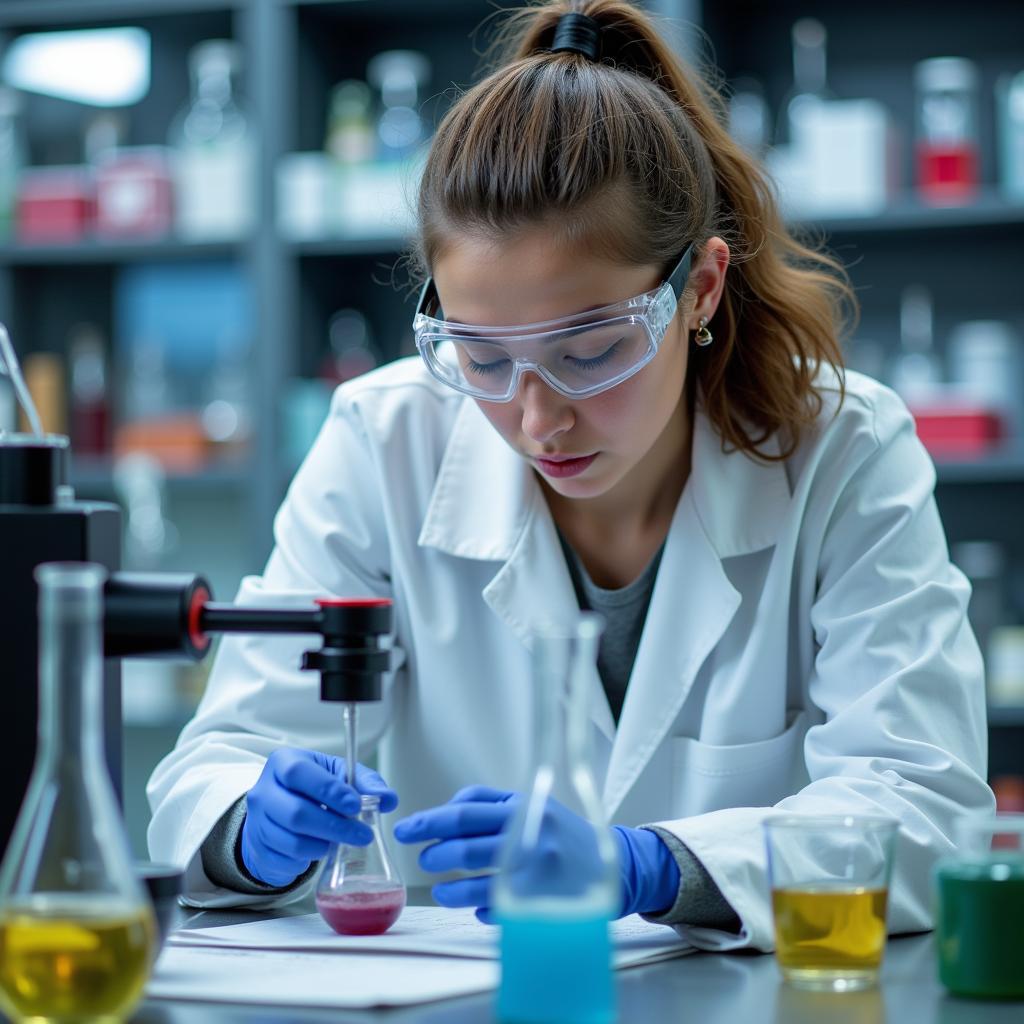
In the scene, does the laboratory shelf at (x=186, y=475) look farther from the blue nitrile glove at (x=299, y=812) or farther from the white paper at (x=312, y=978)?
the white paper at (x=312, y=978)

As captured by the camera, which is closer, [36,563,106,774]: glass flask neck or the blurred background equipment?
[36,563,106,774]: glass flask neck

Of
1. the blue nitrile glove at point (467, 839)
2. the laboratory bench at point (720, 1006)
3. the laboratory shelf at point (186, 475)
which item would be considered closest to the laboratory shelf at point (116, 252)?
the laboratory shelf at point (186, 475)

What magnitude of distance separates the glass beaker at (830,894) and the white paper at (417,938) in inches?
5.2

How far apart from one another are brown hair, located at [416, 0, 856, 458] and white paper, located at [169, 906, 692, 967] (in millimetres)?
620

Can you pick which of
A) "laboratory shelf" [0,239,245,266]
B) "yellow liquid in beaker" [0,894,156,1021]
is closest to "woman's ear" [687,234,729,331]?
"yellow liquid in beaker" [0,894,156,1021]

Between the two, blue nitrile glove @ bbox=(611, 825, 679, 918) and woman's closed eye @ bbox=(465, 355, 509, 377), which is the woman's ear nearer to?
woman's closed eye @ bbox=(465, 355, 509, 377)

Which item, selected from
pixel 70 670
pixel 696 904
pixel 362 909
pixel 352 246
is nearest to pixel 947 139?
pixel 352 246

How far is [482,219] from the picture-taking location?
1417 mm

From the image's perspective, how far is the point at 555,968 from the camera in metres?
0.81

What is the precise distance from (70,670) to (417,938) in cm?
44

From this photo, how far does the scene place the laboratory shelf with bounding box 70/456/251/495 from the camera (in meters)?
3.46

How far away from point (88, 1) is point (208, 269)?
68cm

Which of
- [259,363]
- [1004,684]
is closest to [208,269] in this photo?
[259,363]

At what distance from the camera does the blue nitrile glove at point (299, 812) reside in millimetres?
1173
